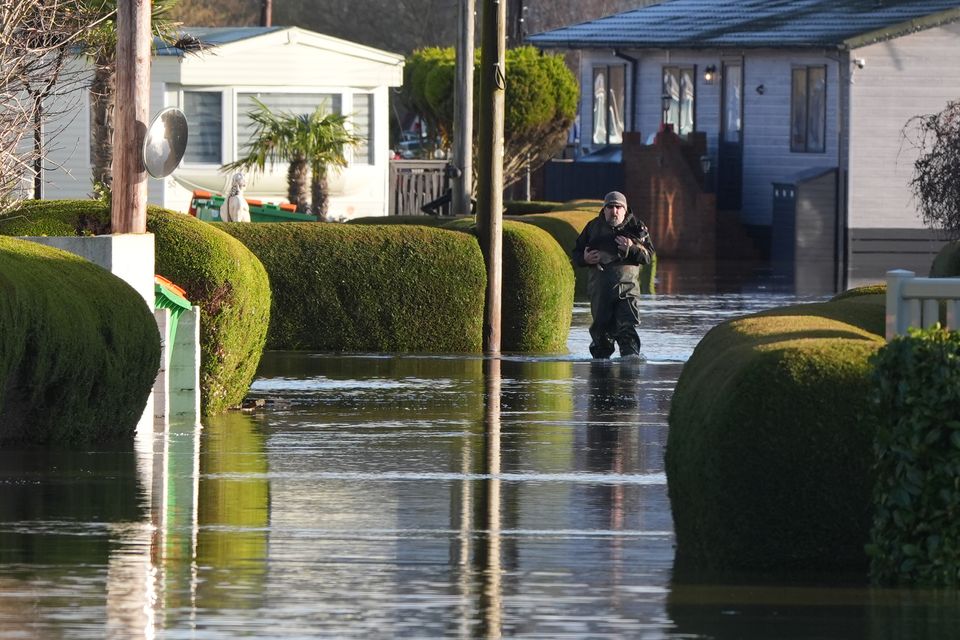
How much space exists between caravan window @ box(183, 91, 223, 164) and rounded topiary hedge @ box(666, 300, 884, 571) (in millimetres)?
30916

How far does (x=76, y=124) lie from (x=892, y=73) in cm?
1434

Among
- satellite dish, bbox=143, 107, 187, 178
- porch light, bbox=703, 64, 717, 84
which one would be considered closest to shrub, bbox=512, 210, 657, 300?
satellite dish, bbox=143, 107, 187, 178

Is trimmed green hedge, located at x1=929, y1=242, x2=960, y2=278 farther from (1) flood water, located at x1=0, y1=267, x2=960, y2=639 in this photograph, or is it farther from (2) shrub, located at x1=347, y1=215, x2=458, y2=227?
(2) shrub, located at x1=347, y1=215, x2=458, y2=227

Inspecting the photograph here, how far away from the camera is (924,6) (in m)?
38.8

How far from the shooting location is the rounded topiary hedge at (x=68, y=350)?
1050 cm

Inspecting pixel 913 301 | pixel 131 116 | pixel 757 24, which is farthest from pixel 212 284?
pixel 757 24

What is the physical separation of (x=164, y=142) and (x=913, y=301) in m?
6.09

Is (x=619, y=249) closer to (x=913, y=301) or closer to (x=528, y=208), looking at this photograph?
(x=913, y=301)

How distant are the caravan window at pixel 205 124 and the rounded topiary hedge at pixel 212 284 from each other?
79.8ft

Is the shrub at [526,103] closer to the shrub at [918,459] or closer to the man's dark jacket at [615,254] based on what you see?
the man's dark jacket at [615,254]

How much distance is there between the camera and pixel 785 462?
7844 millimetres

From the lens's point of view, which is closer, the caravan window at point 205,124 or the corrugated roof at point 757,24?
the corrugated roof at point 757,24

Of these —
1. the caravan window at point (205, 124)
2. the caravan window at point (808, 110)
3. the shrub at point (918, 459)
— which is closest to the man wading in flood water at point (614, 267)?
the shrub at point (918, 459)

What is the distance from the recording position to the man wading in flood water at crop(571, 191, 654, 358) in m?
18.3
